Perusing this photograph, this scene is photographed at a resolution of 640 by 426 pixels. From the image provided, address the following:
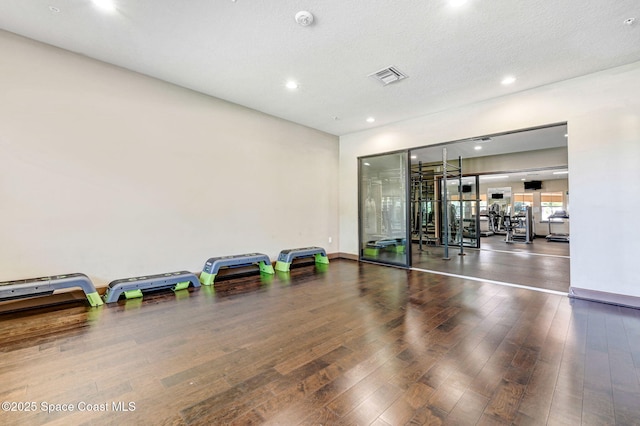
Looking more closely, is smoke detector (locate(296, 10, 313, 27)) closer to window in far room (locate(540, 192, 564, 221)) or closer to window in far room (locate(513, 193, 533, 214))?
window in far room (locate(513, 193, 533, 214))

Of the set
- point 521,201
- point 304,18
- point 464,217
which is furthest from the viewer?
point 521,201

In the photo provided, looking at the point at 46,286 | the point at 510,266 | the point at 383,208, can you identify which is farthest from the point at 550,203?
the point at 46,286

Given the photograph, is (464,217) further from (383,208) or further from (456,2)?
(456,2)

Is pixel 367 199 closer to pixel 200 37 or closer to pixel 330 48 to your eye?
pixel 330 48

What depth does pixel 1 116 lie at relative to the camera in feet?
9.87

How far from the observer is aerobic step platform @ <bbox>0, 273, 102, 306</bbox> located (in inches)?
109

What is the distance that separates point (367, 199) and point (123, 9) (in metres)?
5.17

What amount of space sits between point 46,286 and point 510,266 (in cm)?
739

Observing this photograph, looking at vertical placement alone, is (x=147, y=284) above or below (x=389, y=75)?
below

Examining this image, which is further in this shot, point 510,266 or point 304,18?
point 510,266

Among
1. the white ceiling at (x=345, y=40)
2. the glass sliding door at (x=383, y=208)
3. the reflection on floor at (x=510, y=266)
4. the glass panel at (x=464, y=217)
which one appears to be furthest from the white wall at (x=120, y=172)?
the glass panel at (x=464, y=217)

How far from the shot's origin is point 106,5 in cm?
257

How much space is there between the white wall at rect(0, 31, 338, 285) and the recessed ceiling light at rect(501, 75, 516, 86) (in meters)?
3.85

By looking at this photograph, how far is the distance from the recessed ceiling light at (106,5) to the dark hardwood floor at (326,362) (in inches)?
120
